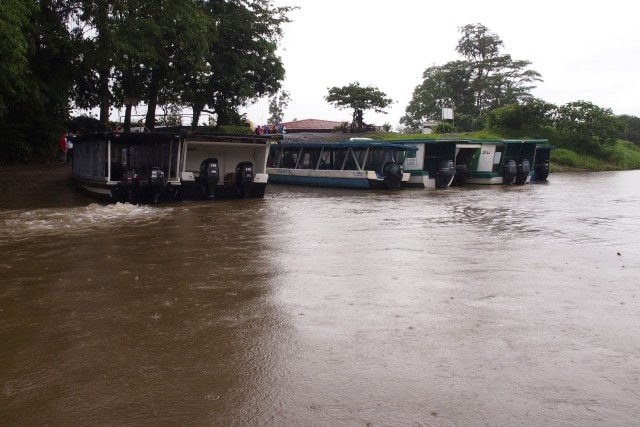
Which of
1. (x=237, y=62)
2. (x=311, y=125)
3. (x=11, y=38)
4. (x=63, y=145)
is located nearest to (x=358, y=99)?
(x=311, y=125)

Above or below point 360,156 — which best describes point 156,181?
below

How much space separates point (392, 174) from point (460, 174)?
A: 4215 mm

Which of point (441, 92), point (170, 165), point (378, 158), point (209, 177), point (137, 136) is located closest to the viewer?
point (137, 136)

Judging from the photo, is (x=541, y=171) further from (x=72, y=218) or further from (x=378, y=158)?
(x=72, y=218)

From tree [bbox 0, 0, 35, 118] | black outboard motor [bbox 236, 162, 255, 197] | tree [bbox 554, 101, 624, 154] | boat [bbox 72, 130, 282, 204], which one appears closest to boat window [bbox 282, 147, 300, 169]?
boat [bbox 72, 130, 282, 204]

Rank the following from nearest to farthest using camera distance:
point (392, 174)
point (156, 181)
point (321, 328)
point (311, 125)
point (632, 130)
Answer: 1. point (321, 328)
2. point (156, 181)
3. point (392, 174)
4. point (311, 125)
5. point (632, 130)

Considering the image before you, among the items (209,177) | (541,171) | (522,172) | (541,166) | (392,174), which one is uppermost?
(541,166)

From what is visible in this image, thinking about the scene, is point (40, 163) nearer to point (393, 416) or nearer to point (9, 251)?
point (9, 251)

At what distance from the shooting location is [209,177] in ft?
56.9

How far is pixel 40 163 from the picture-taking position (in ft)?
78.6

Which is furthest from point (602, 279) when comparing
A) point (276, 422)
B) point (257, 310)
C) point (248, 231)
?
point (248, 231)

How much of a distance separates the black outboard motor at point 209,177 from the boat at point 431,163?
27.6 ft

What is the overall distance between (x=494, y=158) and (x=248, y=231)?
57.9 feet

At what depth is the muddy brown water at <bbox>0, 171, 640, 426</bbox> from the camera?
12.0 ft
